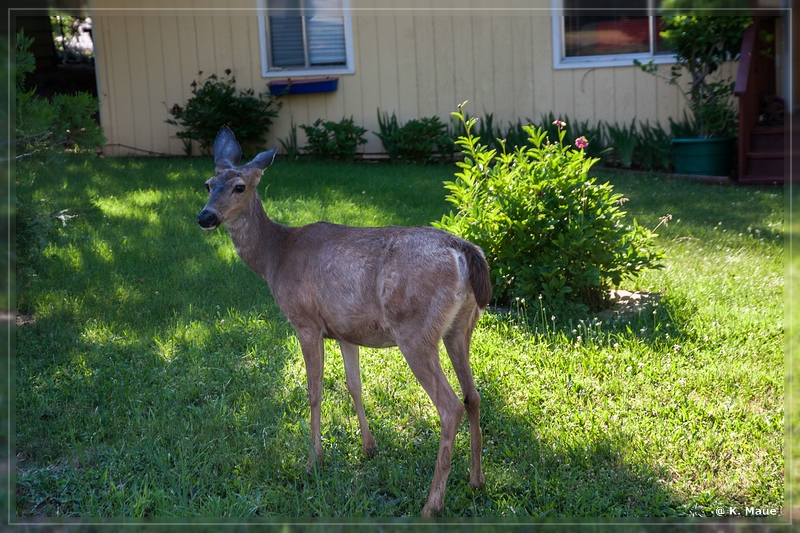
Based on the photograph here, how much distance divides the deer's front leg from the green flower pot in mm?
8077

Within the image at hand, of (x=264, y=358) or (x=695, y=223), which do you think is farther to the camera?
(x=695, y=223)

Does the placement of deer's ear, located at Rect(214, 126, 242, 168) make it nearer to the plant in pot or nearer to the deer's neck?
the deer's neck

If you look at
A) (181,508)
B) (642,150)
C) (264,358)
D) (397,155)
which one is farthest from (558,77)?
(181,508)

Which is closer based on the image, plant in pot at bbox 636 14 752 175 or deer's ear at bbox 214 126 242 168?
deer's ear at bbox 214 126 242 168

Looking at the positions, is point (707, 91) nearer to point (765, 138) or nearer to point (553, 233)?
point (765, 138)

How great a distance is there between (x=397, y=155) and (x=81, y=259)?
5.79 m

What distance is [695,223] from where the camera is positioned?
810 centimetres

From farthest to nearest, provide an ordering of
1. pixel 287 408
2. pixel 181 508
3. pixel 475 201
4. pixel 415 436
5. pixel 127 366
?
pixel 475 201, pixel 127 366, pixel 287 408, pixel 415 436, pixel 181 508

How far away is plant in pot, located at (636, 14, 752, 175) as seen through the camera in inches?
406

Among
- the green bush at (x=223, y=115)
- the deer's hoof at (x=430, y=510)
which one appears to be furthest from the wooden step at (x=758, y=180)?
the deer's hoof at (x=430, y=510)

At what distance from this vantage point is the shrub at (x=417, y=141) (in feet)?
37.9

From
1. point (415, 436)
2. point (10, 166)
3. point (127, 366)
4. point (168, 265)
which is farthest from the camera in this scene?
point (168, 265)

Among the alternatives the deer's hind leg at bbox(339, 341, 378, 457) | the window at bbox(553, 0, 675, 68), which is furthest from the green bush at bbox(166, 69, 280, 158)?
the deer's hind leg at bbox(339, 341, 378, 457)

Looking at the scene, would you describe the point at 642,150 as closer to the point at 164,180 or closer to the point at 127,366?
the point at 164,180
